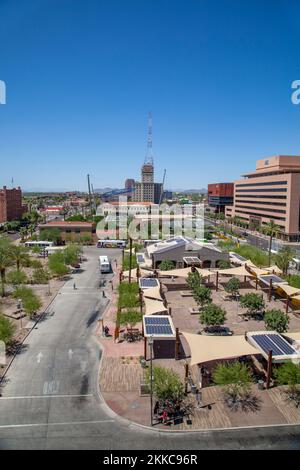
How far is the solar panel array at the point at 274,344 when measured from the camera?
20.2 meters

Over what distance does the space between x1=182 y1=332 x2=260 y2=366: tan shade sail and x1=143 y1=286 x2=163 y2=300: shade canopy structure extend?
9895mm

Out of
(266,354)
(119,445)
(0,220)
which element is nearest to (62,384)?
(119,445)

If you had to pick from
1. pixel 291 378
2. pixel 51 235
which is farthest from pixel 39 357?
pixel 51 235

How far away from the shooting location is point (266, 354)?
1991 centimetres

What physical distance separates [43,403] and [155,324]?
9704 mm

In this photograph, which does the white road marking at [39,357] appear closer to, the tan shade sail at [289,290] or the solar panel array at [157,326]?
the solar panel array at [157,326]

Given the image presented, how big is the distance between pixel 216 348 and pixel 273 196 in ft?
248

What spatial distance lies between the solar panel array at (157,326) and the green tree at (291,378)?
771 centimetres

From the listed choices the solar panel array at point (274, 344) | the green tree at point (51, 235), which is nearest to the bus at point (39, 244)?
the green tree at point (51, 235)

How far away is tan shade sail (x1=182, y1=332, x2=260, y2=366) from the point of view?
19.5 meters

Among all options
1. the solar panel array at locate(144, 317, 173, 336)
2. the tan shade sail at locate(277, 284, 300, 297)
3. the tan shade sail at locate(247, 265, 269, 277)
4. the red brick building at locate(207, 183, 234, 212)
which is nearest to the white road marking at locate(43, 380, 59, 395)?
the solar panel array at locate(144, 317, 173, 336)

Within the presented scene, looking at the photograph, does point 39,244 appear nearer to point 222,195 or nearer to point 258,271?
point 258,271

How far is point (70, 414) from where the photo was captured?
17.0m

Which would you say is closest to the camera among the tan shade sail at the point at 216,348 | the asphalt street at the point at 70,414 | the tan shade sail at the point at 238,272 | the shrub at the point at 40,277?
the asphalt street at the point at 70,414
